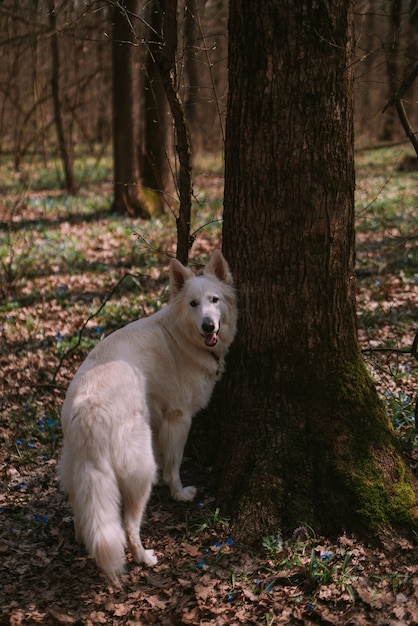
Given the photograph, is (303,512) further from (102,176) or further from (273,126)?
(102,176)

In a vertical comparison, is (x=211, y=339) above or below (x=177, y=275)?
below

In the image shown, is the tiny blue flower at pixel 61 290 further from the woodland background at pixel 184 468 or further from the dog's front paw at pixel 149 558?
the dog's front paw at pixel 149 558

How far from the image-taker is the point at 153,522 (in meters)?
4.40

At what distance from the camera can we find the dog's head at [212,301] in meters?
4.33

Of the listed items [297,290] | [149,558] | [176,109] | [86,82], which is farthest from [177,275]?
[86,82]

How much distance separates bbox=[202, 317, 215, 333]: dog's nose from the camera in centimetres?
427

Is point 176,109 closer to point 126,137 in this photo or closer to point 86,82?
point 126,137

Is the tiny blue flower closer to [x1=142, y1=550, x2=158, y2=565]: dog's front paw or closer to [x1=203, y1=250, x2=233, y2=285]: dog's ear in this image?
[x1=203, y1=250, x2=233, y2=285]: dog's ear

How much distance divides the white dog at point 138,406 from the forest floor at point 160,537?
0.26 meters

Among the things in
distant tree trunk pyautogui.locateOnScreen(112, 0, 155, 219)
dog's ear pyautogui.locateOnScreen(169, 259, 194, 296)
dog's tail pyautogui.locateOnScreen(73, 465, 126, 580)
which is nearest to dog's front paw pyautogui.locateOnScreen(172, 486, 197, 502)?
dog's tail pyautogui.locateOnScreen(73, 465, 126, 580)

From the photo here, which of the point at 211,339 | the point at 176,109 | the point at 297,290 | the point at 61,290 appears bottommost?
the point at 61,290

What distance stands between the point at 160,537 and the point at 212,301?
5.74 feet

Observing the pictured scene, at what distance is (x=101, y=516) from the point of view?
3.49 meters

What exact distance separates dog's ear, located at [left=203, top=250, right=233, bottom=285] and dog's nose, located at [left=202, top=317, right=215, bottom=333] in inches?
13.9
